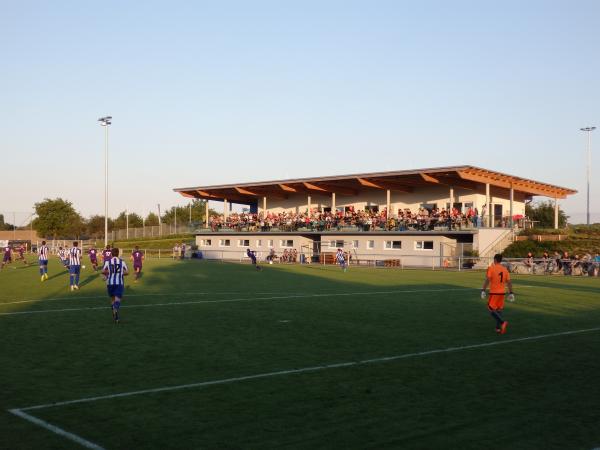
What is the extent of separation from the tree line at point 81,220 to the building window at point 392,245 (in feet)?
79.0

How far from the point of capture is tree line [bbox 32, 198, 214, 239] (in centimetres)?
8412

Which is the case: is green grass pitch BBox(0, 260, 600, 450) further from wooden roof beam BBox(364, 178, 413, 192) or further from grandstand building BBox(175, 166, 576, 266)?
wooden roof beam BBox(364, 178, 413, 192)

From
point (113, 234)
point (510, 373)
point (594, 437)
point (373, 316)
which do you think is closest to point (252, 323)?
point (373, 316)

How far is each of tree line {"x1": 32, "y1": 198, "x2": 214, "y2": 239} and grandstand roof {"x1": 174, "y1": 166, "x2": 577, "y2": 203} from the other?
7295mm

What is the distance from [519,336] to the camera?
44.8 feet

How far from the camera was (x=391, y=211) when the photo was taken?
57375 mm

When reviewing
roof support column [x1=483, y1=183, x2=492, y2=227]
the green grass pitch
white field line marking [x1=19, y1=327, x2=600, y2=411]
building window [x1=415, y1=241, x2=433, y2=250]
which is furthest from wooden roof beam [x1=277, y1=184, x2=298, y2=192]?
white field line marking [x1=19, y1=327, x2=600, y2=411]

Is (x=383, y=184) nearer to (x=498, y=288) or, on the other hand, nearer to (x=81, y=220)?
(x=498, y=288)

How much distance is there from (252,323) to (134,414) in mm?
7673

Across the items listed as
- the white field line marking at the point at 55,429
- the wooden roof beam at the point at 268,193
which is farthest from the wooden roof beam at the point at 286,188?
the white field line marking at the point at 55,429

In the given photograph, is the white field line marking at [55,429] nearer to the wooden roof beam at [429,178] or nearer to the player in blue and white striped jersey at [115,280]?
the player in blue and white striped jersey at [115,280]

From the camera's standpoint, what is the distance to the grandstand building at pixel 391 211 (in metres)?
48.7

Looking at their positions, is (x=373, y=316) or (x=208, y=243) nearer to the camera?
(x=373, y=316)

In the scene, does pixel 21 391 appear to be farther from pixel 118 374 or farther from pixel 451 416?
pixel 451 416
